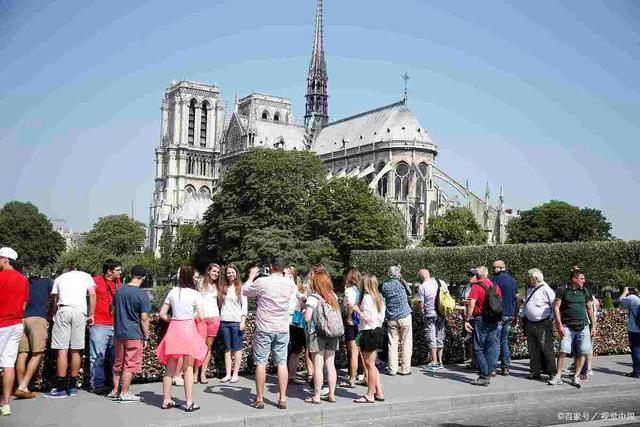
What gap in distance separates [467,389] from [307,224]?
134ft

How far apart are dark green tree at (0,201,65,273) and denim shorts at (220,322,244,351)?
83.3 metres

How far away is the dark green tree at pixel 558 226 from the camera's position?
2921 inches

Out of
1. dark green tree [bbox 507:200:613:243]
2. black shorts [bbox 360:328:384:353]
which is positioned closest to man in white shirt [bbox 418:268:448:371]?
black shorts [bbox 360:328:384:353]

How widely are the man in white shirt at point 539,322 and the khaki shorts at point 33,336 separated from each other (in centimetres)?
802

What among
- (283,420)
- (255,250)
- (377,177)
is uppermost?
(377,177)

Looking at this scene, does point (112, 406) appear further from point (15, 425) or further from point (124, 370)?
point (15, 425)

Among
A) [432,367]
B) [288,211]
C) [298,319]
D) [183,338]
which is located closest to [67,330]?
[183,338]

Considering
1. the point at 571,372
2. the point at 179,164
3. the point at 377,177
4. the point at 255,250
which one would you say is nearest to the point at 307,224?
the point at 255,250

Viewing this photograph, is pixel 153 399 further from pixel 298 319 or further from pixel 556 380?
pixel 556 380

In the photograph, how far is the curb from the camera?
8.42 meters

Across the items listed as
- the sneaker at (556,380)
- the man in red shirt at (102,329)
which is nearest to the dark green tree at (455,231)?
the sneaker at (556,380)

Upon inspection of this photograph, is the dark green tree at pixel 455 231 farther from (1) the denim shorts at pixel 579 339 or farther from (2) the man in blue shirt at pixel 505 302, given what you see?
(1) the denim shorts at pixel 579 339

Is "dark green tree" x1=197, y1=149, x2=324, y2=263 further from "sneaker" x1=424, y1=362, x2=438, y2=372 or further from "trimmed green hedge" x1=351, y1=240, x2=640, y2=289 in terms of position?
"sneaker" x1=424, y1=362, x2=438, y2=372

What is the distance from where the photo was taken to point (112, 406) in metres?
8.92
